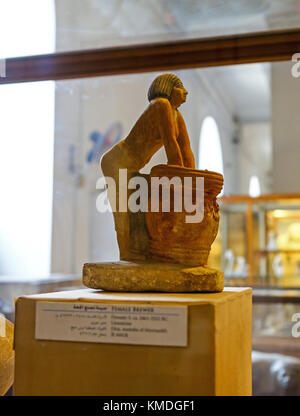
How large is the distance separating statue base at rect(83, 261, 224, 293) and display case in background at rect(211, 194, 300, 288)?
10.5 ft

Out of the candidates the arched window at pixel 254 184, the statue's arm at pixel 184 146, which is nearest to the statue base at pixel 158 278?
the statue's arm at pixel 184 146

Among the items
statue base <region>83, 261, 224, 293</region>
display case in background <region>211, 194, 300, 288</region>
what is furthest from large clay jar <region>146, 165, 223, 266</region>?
display case in background <region>211, 194, 300, 288</region>

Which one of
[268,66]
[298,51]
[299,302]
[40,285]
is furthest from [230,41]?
[268,66]

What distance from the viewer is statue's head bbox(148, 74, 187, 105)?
1872 millimetres

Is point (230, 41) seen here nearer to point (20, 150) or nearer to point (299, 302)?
point (299, 302)

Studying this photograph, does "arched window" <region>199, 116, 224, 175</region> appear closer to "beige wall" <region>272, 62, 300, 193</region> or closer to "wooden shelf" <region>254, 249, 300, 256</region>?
"beige wall" <region>272, 62, 300, 193</region>

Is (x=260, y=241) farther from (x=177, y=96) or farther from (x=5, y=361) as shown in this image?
(x=5, y=361)

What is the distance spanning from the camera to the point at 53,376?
1485 millimetres

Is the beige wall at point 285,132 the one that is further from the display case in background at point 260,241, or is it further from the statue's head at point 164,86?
the statue's head at point 164,86

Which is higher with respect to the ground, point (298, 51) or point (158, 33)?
point (158, 33)

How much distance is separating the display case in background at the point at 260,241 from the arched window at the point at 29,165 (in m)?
1.78

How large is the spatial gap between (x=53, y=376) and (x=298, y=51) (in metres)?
1.62

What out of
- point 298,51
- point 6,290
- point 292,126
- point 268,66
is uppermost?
point 268,66

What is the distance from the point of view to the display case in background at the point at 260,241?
492cm
